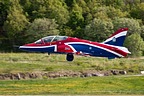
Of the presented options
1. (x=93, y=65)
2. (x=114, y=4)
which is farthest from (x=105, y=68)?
(x=114, y=4)

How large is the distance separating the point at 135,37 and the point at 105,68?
41.0 m

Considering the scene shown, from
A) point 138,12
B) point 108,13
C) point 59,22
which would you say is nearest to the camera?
point 59,22

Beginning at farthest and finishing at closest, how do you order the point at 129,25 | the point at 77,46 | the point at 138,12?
the point at 138,12, the point at 129,25, the point at 77,46

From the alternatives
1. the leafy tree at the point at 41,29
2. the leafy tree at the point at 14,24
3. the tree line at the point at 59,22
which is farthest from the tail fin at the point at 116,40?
the leafy tree at the point at 14,24

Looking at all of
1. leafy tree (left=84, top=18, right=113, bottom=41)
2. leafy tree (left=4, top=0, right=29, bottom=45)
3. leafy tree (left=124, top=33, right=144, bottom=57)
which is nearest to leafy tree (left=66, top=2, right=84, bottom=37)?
leafy tree (left=84, top=18, right=113, bottom=41)

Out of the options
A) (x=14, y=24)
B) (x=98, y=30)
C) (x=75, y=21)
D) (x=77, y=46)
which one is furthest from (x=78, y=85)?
(x=75, y=21)

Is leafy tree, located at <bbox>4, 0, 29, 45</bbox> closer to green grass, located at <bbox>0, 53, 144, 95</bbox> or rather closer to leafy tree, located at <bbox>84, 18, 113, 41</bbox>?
leafy tree, located at <bbox>84, 18, 113, 41</bbox>

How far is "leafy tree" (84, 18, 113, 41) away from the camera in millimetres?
87500

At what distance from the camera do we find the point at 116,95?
24141 mm

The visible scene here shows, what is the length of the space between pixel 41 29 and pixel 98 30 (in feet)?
35.6

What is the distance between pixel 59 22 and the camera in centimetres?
9225

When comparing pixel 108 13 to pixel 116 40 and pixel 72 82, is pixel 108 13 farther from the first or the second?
pixel 72 82

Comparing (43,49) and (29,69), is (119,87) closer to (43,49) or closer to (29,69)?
(29,69)

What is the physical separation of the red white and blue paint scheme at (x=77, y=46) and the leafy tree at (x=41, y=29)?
38.9 m
